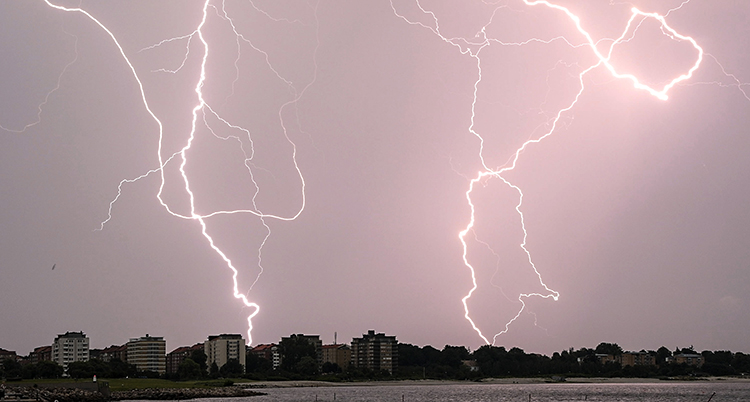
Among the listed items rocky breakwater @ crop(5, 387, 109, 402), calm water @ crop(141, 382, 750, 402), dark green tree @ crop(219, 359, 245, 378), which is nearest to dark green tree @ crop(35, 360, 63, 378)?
calm water @ crop(141, 382, 750, 402)

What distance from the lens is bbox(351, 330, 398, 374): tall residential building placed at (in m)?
176

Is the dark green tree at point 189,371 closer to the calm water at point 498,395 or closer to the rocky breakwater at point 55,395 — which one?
the calm water at point 498,395

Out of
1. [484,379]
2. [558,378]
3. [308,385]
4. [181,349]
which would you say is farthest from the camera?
[181,349]

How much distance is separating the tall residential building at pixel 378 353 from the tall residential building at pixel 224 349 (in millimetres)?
24517

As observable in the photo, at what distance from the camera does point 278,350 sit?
17075 cm

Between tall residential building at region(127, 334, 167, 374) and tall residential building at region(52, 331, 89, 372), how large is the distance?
29.3ft

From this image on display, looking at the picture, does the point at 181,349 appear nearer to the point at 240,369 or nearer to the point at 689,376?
the point at 240,369

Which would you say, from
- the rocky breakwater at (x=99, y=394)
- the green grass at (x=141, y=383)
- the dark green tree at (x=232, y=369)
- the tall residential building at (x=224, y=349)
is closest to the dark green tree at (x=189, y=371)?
the green grass at (x=141, y=383)

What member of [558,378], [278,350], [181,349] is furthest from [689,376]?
[181,349]

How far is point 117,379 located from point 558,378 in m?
81.1

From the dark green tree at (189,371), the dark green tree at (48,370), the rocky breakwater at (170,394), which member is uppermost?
the dark green tree at (48,370)

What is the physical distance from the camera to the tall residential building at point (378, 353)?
17562cm

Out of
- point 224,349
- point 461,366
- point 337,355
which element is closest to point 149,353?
point 224,349

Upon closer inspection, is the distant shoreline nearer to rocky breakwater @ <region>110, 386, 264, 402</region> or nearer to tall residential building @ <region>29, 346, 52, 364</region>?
rocky breakwater @ <region>110, 386, 264, 402</region>
